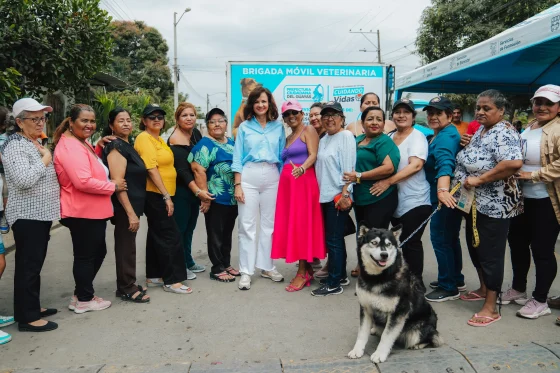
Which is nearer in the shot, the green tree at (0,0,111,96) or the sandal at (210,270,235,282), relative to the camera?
the sandal at (210,270,235,282)

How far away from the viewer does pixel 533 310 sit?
144 inches

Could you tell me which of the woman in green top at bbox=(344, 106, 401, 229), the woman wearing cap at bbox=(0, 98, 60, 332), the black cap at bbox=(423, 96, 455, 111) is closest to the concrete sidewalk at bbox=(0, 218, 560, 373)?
the woman wearing cap at bbox=(0, 98, 60, 332)

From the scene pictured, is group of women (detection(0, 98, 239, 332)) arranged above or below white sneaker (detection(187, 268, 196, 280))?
above

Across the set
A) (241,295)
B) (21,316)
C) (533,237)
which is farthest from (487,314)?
(21,316)

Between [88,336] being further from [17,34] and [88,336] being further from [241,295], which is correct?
[17,34]

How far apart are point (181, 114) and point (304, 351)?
286 cm

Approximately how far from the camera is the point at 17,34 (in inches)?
202

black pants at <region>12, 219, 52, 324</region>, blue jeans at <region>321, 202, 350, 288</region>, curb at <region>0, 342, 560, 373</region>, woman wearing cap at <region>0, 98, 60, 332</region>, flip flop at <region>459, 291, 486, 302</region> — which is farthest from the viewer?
blue jeans at <region>321, 202, 350, 288</region>

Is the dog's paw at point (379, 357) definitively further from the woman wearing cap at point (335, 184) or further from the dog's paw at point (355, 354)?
the woman wearing cap at point (335, 184)

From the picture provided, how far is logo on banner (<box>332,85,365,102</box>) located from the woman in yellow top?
17.0 ft

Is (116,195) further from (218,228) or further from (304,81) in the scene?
(304,81)

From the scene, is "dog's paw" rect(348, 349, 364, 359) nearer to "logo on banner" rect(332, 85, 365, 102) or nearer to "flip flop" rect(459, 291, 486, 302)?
"flip flop" rect(459, 291, 486, 302)

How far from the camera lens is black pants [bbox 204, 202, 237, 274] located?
474 centimetres

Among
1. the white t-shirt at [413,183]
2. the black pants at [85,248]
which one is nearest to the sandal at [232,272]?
the black pants at [85,248]
